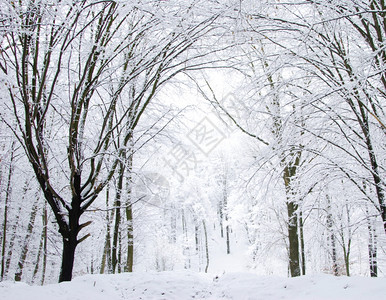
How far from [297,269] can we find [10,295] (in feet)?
19.1

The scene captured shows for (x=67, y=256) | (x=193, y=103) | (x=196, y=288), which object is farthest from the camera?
(x=193, y=103)

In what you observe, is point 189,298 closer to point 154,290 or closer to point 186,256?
point 154,290

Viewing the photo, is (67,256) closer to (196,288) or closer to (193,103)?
(196,288)

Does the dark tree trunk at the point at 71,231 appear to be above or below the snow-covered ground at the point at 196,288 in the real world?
above

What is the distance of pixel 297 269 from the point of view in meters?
6.42

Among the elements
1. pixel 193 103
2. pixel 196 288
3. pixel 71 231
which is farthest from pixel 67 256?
pixel 193 103

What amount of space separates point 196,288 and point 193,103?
3.84 meters

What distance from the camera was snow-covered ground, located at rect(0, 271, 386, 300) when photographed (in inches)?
130

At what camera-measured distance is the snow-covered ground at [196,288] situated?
3293mm

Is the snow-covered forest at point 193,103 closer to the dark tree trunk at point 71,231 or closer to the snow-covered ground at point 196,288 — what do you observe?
the dark tree trunk at point 71,231

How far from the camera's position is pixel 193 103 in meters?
6.11

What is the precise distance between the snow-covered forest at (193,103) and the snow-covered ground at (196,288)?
47 cm

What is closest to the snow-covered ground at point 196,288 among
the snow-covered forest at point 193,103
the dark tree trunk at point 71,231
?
the dark tree trunk at point 71,231

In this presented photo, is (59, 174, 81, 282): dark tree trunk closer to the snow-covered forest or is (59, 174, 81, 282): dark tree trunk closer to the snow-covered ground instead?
the snow-covered forest
